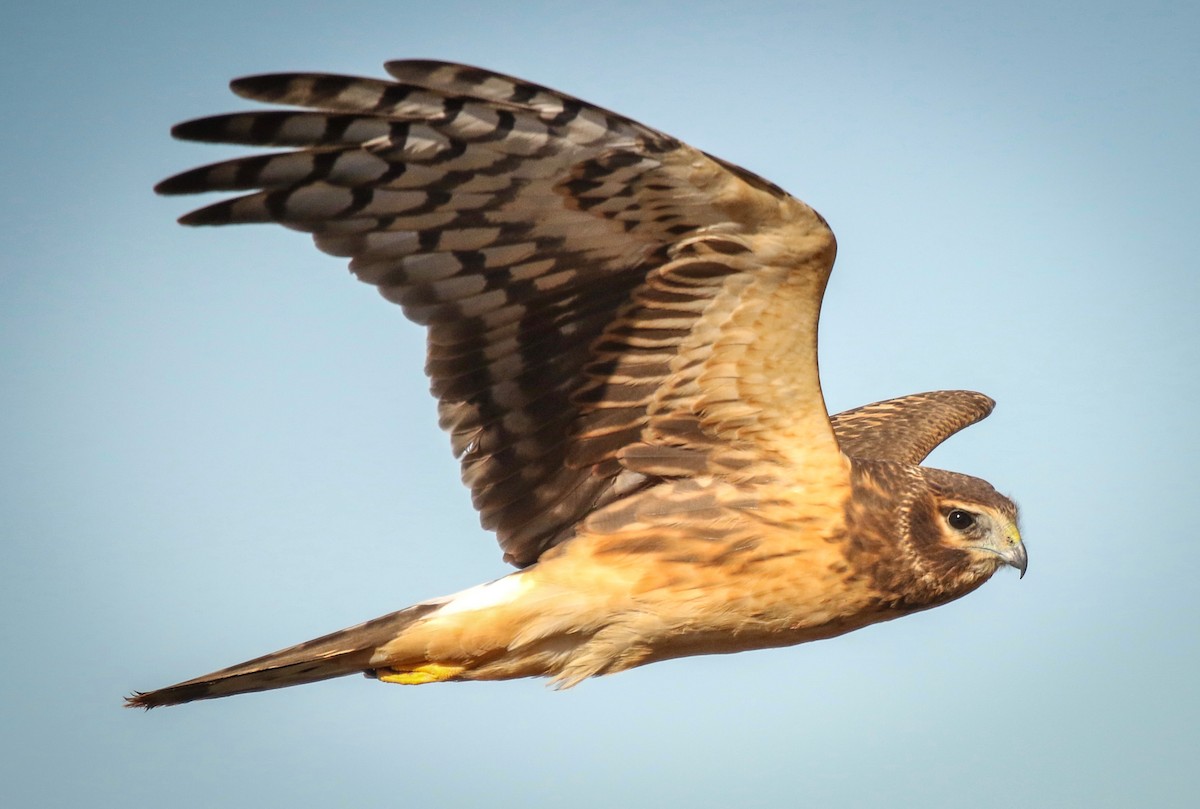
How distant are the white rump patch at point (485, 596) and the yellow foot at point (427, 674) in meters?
0.24

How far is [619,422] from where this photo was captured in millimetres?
5609

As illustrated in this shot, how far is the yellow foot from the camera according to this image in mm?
5555

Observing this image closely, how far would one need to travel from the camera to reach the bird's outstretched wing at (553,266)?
4527 mm

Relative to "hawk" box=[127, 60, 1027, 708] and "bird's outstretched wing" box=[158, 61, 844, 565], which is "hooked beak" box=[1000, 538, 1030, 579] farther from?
"bird's outstretched wing" box=[158, 61, 844, 565]

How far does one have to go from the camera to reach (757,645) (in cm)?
570

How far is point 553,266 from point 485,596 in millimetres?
1441

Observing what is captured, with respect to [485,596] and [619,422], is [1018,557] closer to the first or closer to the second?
[619,422]

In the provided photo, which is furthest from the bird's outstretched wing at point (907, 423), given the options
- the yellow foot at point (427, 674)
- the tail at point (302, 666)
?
the tail at point (302, 666)


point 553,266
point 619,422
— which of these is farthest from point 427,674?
point 553,266

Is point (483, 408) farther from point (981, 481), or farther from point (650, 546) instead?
point (981, 481)

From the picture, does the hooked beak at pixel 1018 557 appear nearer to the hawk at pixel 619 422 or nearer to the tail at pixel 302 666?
the hawk at pixel 619 422

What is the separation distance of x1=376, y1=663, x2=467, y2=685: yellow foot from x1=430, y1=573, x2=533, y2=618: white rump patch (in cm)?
24

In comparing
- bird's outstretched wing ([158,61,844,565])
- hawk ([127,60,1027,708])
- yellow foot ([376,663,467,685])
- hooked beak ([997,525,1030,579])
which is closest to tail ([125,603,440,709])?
hawk ([127,60,1027,708])

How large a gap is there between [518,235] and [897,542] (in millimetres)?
2067
